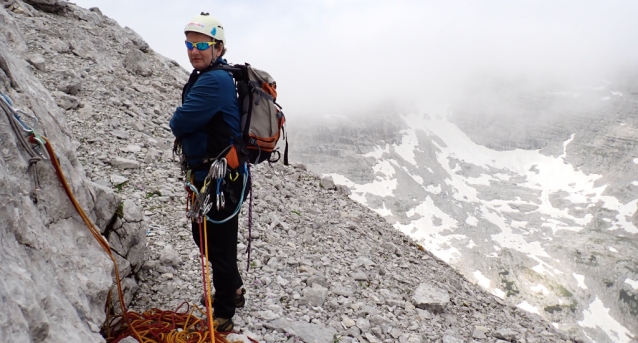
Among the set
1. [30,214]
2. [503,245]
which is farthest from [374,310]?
[503,245]

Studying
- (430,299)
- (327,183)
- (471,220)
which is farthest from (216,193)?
(471,220)

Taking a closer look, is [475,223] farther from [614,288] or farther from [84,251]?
[84,251]

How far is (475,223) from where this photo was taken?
146375mm

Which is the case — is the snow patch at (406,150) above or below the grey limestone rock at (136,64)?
below

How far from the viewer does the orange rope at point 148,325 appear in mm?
4195

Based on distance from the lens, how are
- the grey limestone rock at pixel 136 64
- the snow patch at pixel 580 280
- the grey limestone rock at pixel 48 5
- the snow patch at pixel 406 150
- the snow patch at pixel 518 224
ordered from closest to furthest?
the grey limestone rock at pixel 136 64 → the grey limestone rock at pixel 48 5 → the snow patch at pixel 580 280 → the snow patch at pixel 518 224 → the snow patch at pixel 406 150

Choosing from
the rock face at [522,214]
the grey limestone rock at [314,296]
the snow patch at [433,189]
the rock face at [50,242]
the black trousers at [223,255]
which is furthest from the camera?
the snow patch at [433,189]

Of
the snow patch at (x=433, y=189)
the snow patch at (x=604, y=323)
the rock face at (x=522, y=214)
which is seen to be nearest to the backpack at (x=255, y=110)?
the rock face at (x=522, y=214)

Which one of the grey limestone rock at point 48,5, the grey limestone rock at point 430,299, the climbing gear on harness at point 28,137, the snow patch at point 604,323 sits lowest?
the snow patch at point 604,323

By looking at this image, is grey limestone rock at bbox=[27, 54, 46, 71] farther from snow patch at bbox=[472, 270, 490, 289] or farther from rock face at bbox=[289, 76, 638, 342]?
snow patch at bbox=[472, 270, 490, 289]

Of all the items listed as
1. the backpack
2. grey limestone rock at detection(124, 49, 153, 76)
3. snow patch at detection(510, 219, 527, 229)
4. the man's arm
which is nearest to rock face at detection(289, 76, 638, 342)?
snow patch at detection(510, 219, 527, 229)

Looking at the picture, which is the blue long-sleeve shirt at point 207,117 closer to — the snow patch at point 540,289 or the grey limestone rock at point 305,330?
the grey limestone rock at point 305,330

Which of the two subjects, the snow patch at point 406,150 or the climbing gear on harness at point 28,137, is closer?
the climbing gear on harness at point 28,137

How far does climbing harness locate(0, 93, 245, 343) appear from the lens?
383 cm
